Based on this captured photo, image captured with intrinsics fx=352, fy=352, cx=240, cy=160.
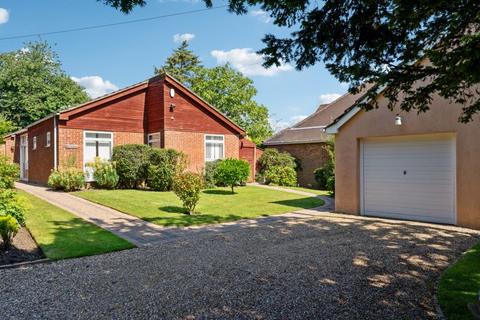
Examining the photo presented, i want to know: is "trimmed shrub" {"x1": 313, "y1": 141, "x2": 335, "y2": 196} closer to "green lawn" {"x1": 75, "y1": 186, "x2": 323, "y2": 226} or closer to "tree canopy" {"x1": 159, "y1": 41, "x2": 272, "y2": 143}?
"green lawn" {"x1": 75, "y1": 186, "x2": 323, "y2": 226}

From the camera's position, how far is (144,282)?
195 inches

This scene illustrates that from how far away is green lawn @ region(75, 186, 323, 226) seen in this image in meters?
10.2

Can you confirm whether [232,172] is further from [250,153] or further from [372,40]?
[372,40]

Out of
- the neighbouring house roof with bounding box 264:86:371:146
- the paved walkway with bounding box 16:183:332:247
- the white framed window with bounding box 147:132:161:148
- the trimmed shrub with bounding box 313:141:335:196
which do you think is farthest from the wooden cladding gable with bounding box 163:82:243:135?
the paved walkway with bounding box 16:183:332:247

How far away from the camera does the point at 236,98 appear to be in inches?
1596

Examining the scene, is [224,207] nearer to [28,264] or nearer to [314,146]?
[28,264]

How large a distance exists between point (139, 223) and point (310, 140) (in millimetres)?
14748

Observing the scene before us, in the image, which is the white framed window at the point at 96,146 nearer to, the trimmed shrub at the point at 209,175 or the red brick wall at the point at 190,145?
the red brick wall at the point at 190,145

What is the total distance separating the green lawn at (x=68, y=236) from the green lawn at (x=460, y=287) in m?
5.44

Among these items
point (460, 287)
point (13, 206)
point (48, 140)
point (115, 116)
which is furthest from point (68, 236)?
point (48, 140)

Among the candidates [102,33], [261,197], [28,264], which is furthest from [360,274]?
[102,33]

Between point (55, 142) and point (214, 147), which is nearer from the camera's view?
point (55, 142)

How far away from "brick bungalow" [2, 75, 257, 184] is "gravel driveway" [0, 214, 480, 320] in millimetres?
11605

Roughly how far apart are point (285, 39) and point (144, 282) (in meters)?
3.83
